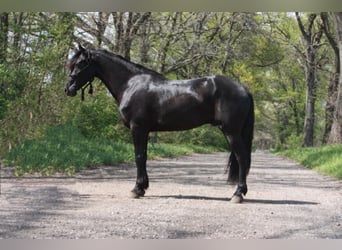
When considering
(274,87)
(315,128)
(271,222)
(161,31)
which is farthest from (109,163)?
(271,222)

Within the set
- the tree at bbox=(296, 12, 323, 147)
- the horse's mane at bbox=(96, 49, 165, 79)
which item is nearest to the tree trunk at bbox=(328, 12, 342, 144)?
the tree at bbox=(296, 12, 323, 147)

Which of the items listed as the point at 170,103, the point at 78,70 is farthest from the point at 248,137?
the point at 78,70

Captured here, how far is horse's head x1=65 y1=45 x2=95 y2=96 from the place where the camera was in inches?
152

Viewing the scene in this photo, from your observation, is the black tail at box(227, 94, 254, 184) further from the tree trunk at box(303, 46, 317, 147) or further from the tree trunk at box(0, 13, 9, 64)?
the tree trunk at box(0, 13, 9, 64)

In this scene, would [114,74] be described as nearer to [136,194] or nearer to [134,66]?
[134,66]

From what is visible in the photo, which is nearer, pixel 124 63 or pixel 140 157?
pixel 140 157

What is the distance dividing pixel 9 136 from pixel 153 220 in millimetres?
2761

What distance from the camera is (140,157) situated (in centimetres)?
380

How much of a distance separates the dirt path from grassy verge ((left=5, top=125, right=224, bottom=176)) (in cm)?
18

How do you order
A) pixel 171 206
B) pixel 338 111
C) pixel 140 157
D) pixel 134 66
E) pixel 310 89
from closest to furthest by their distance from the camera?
pixel 171 206 < pixel 140 157 < pixel 134 66 < pixel 338 111 < pixel 310 89

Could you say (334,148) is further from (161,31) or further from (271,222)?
(271,222)

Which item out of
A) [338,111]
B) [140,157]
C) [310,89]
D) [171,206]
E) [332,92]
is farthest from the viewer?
[310,89]

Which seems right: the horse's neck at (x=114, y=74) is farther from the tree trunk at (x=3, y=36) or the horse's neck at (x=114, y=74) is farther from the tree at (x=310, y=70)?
the tree at (x=310, y=70)

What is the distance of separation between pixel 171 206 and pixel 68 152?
6.81 feet
